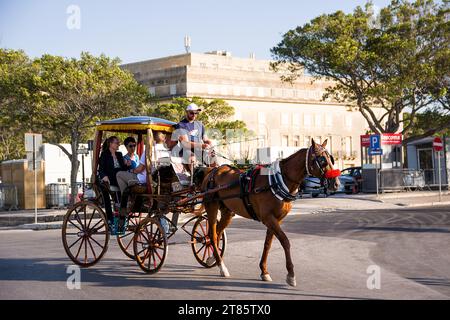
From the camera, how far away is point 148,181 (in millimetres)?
12797

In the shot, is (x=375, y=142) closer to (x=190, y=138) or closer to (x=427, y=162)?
(x=427, y=162)

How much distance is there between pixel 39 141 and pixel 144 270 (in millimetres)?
16976

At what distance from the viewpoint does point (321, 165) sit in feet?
35.6

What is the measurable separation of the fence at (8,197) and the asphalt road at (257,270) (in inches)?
945

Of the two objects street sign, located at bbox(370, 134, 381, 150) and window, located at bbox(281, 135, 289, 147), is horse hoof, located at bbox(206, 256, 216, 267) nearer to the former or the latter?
street sign, located at bbox(370, 134, 381, 150)

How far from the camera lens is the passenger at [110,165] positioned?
520 inches

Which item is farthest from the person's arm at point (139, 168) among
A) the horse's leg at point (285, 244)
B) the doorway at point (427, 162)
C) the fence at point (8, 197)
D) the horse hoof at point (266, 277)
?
the doorway at point (427, 162)

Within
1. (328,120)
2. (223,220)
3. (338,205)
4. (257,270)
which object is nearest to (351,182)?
(338,205)

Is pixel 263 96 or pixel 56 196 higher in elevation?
pixel 263 96

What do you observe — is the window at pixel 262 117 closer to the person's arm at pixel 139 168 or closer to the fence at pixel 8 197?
the fence at pixel 8 197

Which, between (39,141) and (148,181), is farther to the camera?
(39,141)

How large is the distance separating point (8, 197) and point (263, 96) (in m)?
Answer: 58.6
